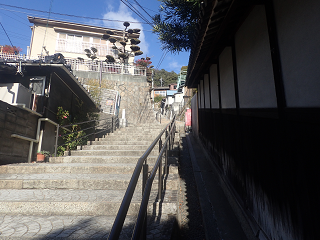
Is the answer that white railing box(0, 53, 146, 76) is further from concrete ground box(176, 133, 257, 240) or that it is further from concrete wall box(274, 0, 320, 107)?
concrete wall box(274, 0, 320, 107)

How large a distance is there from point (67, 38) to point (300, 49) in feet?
72.0

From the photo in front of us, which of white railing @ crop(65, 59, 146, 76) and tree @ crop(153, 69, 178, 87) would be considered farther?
tree @ crop(153, 69, 178, 87)

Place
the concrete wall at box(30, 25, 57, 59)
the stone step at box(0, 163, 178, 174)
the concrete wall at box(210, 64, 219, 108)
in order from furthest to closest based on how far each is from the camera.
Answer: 1. the concrete wall at box(30, 25, 57, 59)
2. the concrete wall at box(210, 64, 219, 108)
3. the stone step at box(0, 163, 178, 174)

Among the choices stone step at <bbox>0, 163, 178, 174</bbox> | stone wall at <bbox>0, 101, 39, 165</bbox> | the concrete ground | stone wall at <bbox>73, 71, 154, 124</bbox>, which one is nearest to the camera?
the concrete ground

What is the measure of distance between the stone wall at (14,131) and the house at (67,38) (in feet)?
49.1

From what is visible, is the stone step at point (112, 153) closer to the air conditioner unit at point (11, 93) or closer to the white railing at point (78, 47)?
the air conditioner unit at point (11, 93)

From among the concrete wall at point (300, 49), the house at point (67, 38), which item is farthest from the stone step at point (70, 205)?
the house at point (67, 38)

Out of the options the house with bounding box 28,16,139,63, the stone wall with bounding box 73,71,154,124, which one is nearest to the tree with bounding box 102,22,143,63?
the house with bounding box 28,16,139,63

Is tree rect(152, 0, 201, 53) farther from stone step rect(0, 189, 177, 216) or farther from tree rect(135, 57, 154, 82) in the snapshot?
tree rect(135, 57, 154, 82)

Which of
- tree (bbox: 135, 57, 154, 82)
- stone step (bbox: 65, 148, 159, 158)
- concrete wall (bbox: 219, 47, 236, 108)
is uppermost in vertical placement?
tree (bbox: 135, 57, 154, 82)

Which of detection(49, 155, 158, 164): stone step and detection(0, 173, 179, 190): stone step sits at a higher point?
detection(49, 155, 158, 164): stone step

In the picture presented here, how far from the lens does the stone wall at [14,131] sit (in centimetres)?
454

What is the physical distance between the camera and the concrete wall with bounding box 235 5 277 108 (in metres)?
2.04

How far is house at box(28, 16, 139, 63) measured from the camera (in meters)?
17.8
